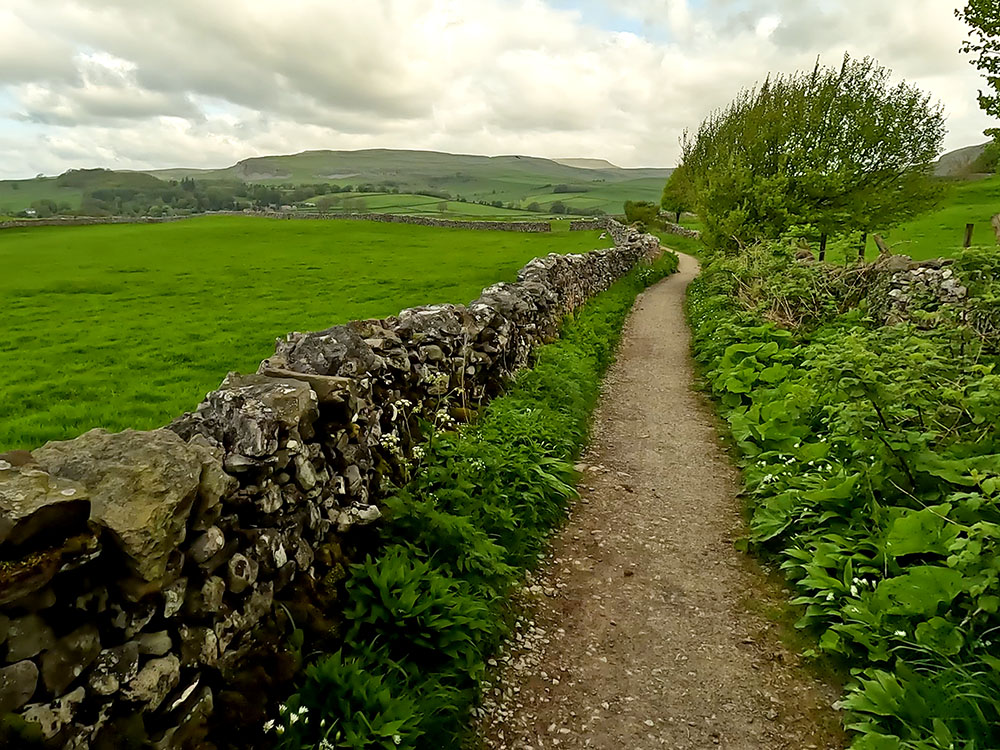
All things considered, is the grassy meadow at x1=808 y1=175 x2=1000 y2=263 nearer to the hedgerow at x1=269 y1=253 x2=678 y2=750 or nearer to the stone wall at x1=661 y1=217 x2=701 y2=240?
the hedgerow at x1=269 y1=253 x2=678 y2=750

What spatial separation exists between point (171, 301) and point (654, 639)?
22405 mm

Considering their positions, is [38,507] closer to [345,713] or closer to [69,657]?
[69,657]

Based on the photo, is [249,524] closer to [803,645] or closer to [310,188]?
[803,645]

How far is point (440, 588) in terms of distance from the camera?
15.8 ft

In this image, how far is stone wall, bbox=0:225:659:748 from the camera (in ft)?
8.90

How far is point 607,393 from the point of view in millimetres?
12273

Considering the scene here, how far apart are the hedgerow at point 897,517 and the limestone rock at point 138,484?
4.34 metres

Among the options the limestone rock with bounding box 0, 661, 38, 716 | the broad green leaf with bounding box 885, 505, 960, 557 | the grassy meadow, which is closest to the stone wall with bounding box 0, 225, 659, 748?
the limestone rock with bounding box 0, 661, 38, 716

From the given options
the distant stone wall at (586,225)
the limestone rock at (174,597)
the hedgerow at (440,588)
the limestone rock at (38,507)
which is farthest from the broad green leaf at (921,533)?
the distant stone wall at (586,225)

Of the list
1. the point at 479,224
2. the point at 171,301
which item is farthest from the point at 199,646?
the point at 479,224

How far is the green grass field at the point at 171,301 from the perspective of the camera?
9953mm

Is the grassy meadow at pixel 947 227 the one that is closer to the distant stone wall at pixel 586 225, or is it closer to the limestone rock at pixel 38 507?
the limestone rock at pixel 38 507

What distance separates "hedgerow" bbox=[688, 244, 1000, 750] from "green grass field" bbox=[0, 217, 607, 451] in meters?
8.48

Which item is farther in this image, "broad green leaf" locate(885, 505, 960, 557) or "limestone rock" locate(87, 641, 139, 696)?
"broad green leaf" locate(885, 505, 960, 557)
